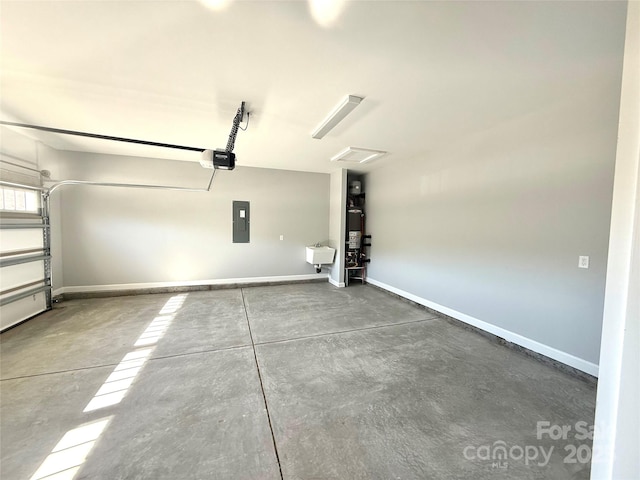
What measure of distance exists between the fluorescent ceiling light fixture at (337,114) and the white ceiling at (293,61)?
86mm

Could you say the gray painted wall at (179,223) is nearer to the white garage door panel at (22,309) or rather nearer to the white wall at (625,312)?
the white garage door panel at (22,309)

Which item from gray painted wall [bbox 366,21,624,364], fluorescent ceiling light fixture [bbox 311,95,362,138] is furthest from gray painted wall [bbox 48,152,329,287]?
gray painted wall [bbox 366,21,624,364]

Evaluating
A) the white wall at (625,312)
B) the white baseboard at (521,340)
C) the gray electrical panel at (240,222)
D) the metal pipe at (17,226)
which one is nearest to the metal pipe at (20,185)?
the metal pipe at (17,226)

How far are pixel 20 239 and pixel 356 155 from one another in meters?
5.48

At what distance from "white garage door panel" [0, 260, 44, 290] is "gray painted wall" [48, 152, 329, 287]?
876 mm

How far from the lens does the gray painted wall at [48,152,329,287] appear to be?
4.72m

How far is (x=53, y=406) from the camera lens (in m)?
1.98

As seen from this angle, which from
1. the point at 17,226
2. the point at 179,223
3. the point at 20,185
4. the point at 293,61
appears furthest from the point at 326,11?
the point at 179,223

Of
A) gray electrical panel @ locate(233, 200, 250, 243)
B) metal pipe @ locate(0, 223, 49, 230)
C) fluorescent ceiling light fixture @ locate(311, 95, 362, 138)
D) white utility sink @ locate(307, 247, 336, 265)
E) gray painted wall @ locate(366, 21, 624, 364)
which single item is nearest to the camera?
gray painted wall @ locate(366, 21, 624, 364)

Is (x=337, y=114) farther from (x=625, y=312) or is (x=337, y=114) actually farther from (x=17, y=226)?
(x=17, y=226)

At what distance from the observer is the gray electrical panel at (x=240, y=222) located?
225 inches

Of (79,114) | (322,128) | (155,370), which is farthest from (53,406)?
(322,128)

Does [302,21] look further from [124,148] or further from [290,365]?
[124,148]

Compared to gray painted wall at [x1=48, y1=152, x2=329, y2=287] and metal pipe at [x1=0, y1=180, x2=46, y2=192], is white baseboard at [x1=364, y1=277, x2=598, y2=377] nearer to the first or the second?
gray painted wall at [x1=48, y1=152, x2=329, y2=287]
